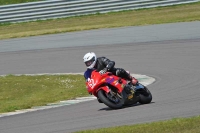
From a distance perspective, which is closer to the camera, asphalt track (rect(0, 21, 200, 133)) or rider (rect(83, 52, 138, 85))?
asphalt track (rect(0, 21, 200, 133))

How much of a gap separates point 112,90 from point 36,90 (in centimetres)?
435

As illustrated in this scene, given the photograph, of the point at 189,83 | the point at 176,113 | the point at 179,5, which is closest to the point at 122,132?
the point at 176,113

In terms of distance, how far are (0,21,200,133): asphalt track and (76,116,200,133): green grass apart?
0.72 metres

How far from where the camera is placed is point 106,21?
27.7 m

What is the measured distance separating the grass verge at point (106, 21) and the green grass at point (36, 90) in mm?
8825

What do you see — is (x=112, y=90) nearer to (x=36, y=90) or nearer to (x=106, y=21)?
(x=36, y=90)

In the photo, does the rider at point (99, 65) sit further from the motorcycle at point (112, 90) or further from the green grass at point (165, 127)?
the green grass at point (165, 127)

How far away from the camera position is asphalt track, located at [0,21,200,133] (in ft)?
33.4

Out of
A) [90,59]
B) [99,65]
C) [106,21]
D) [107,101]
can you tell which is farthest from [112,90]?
[106,21]

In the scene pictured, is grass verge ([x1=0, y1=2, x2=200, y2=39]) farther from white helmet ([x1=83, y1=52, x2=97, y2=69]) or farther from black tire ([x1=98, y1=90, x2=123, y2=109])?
black tire ([x1=98, y1=90, x2=123, y2=109])

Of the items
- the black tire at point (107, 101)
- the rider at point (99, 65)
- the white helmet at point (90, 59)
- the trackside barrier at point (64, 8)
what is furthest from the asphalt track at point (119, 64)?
the trackside barrier at point (64, 8)

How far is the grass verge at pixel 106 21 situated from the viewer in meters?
25.9

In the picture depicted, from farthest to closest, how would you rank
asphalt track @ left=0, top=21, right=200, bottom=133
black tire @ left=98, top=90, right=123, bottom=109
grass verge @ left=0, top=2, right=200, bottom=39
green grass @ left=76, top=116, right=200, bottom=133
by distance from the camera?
1. grass verge @ left=0, top=2, right=200, bottom=39
2. black tire @ left=98, top=90, right=123, bottom=109
3. asphalt track @ left=0, top=21, right=200, bottom=133
4. green grass @ left=76, top=116, right=200, bottom=133

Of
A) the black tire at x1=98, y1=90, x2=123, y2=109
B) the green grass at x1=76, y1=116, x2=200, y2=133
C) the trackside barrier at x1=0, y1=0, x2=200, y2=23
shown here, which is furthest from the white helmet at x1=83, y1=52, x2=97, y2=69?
the trackside barrier at x1=0, y1=0, x2=200, y2=23
